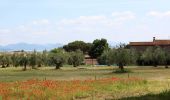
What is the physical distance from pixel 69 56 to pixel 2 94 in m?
112

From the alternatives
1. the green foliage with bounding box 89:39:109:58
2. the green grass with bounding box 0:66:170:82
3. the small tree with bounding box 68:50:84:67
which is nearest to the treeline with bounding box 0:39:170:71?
the small tree with bounding box 68:50:84:67

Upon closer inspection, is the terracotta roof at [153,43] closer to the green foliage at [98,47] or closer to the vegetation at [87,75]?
the green foliage at [98,47]

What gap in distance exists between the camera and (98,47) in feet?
606

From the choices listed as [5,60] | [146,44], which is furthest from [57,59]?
[146,44]

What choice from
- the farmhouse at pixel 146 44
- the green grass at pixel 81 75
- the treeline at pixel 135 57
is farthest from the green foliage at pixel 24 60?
the farmhouse at pixel 146 44

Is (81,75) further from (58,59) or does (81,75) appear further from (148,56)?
(58,59)

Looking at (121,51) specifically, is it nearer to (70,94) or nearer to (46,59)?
(46,59)

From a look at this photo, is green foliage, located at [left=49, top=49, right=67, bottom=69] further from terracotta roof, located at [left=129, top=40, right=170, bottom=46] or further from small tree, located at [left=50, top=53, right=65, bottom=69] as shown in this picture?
terracotta roof, located at [left=129, top=40, right=170, bottom=46]

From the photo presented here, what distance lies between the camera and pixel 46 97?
87.6 feet

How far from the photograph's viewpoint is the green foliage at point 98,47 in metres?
183

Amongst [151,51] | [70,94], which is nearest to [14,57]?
[151,51]

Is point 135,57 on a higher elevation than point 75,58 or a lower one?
lower

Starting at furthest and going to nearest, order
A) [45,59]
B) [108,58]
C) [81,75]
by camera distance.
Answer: [45,59], [108,58], [81,75]

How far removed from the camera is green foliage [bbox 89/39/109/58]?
599 feet
